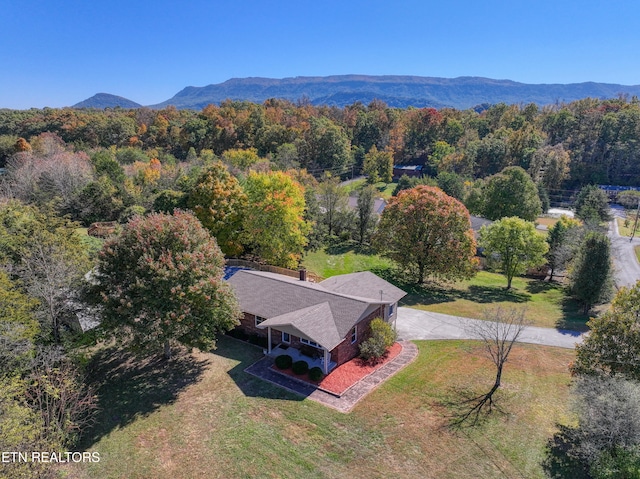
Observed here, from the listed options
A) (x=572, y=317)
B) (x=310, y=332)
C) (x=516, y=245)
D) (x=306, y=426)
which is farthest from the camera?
(x=516, y=245)

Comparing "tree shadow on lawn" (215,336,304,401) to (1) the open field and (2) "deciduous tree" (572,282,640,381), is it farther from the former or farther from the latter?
(1) the open field

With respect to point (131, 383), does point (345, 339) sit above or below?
above

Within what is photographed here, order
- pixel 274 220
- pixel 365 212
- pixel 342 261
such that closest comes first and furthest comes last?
1. pixel 274 220
2. pixel 342 261
3. pixel 365 212

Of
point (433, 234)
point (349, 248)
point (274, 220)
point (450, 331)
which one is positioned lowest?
point (349, 248)

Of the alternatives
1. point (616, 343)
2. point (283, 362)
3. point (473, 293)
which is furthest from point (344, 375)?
point (473, 293)

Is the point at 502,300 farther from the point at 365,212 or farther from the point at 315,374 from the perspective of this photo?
the point at 315,374

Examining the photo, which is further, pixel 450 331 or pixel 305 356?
pixel 450 331

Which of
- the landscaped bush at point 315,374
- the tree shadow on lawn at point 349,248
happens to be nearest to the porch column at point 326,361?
the landscaped bush at point 315,374
